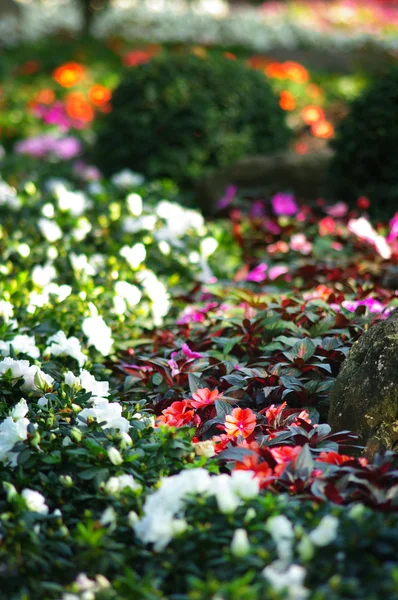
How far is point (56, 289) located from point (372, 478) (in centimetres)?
190

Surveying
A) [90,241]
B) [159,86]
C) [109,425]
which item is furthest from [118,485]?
[159,86]

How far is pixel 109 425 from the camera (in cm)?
256

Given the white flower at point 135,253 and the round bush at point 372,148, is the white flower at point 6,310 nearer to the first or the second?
the white flower at point 135,253

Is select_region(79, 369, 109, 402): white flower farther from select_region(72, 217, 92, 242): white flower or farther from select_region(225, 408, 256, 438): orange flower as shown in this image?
select_region(72, 217, 92, 242): white flower

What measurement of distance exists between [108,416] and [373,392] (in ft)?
2.83

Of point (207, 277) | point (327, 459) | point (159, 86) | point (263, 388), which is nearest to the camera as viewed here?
point (327, 459)

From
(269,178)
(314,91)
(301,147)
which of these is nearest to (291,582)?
(269,178)

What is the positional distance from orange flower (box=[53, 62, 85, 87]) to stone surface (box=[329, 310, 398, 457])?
8.01 m

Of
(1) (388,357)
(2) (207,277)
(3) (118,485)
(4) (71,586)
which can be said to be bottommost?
(4) (71,586)

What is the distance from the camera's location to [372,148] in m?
5.36

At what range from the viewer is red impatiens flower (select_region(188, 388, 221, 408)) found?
287 centimetres

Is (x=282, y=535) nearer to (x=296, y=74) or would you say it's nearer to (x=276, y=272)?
(x=276, y=272)

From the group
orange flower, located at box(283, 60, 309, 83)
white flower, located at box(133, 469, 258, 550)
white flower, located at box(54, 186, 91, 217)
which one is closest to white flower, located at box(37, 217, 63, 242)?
white flower, located at box(54, 186, 91, 217)

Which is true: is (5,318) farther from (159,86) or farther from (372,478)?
(159,86)
